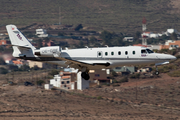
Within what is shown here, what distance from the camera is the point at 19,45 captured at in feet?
115

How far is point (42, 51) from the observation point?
1286 inches

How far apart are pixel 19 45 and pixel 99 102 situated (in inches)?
1408

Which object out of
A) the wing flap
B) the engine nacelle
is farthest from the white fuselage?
the engine nacelle

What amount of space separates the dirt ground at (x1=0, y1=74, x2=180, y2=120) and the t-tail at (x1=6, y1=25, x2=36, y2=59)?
25.3 metres

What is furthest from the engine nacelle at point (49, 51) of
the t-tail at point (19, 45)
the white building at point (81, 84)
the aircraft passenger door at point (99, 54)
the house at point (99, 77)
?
the house at point (99, 77)

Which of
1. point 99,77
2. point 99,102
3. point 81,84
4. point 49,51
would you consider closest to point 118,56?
point 49,51

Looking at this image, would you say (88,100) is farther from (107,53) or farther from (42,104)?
(107,53)

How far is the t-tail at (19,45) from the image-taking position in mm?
34562

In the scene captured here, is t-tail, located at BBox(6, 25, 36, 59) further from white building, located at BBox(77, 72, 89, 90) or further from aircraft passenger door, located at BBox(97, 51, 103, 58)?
white building, located at BBox(77, 72, 89, 90)

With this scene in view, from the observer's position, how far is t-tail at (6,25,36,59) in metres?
34.6

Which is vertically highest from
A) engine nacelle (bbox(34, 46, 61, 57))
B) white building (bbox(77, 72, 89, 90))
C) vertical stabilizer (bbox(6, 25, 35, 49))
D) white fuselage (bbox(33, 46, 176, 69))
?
vertical stabilizer (bbox(6, 25, 35, 49))

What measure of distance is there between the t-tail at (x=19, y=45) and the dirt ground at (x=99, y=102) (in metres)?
25.3

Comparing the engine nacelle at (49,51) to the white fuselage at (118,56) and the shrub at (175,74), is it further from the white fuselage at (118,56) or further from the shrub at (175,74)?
the shrub at (175,74)

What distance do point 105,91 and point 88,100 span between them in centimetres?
533
